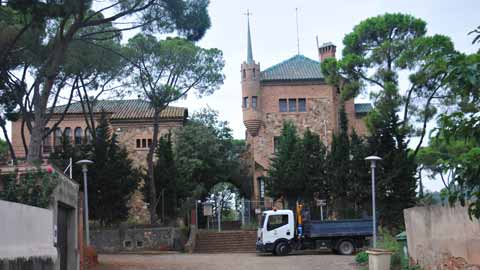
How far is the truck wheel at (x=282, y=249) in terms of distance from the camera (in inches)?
1217

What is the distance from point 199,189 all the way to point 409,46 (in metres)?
17.0

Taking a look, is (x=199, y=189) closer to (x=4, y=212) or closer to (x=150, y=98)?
(x=150, y=98)

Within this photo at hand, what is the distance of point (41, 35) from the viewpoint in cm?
2720

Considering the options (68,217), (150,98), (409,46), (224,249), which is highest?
(409,46)

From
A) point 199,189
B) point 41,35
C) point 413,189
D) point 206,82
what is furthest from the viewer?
point 199,189

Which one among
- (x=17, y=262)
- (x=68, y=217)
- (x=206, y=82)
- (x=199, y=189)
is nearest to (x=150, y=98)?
(x=206, y=82)

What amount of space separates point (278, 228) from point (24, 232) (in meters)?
21.4

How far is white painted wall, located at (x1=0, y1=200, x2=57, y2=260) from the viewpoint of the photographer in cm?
944

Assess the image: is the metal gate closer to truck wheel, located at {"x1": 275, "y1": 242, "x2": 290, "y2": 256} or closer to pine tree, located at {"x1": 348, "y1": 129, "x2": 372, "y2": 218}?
truck wheel, located at {"x1": 275, "y1": 242, "x2": 290, "y2": 256}

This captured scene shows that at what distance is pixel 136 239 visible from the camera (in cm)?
3703

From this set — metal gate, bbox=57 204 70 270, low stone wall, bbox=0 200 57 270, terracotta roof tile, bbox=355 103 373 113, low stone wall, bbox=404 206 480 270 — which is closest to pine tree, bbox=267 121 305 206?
terracotta roof tile, bbox=355 103 373 113

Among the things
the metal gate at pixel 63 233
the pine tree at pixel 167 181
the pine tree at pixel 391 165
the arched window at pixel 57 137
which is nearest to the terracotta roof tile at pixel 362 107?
the pine tree at pixel 391 165

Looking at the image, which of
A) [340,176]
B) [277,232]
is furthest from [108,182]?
[340,176]

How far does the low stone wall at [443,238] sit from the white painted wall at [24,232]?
7.68 meters
